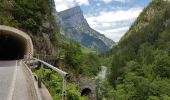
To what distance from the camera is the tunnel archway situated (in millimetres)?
35781

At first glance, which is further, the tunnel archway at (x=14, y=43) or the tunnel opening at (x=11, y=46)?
the tunnel opening at (x=11, y=46)

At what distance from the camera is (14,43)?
44.6 meters

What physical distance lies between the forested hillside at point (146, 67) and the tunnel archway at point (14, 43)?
2800 centimetres

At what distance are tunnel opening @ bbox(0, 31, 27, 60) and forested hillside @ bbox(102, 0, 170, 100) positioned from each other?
91.5 ft

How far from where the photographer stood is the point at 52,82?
19.2 meters

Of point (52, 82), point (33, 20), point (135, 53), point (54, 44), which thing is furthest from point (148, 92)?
point (135, 53)

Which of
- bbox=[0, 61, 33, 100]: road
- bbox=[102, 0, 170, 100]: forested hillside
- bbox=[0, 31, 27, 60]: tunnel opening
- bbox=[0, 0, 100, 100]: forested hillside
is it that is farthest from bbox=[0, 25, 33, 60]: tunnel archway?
bbox=[102, 0, 170, 100]: forested hillside

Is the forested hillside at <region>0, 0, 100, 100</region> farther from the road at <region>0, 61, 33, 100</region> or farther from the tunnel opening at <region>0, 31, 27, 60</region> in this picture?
the road at <region>0, 61, 33, 100</region>

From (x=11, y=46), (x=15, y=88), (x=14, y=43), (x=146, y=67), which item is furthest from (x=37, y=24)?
(x=146, y=67)

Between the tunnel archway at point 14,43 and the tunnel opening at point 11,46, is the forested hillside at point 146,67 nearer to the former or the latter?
the tunnel opening at point 11,46

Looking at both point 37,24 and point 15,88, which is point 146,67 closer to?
point 37,24

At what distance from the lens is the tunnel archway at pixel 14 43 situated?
1409 inches

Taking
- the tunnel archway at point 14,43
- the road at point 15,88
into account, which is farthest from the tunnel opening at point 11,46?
the road at point 15,88

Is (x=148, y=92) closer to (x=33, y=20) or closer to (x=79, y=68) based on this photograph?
(x=79, y=68)
